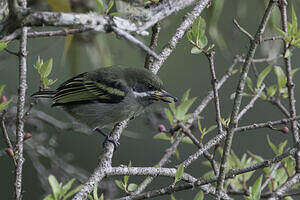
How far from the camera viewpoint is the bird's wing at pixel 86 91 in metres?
4.98

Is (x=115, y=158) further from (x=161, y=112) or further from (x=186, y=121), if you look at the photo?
(x=186, y=121)

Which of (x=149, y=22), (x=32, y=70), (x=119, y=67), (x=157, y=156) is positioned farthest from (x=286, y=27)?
(x=32, y=70)

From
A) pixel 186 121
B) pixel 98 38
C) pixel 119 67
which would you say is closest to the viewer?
pixel 186 121

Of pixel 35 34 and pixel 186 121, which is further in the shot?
pixel 186 121

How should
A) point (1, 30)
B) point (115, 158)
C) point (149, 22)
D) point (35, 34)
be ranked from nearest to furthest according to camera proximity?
1. point (1, 30)
2. point (149, 22)
3. point (35, 34)
4. point (115, 158)

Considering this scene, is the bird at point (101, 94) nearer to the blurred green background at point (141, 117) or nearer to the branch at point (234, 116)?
the blurred green background at point (141, 117)

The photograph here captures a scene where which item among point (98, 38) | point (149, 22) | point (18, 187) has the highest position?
point (98, 38)

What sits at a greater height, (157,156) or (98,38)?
(98,38)

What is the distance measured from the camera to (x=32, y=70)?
307 inches

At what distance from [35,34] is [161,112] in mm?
2501

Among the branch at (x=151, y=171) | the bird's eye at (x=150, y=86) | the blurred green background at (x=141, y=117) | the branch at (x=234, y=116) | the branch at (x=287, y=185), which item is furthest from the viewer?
the blurred green background at (x=141, y=117)

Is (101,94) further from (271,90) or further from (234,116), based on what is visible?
(234,116)

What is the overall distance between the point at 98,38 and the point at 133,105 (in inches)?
30.7

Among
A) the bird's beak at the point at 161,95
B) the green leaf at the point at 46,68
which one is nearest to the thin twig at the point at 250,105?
the bird's beak at the point at 161,95
